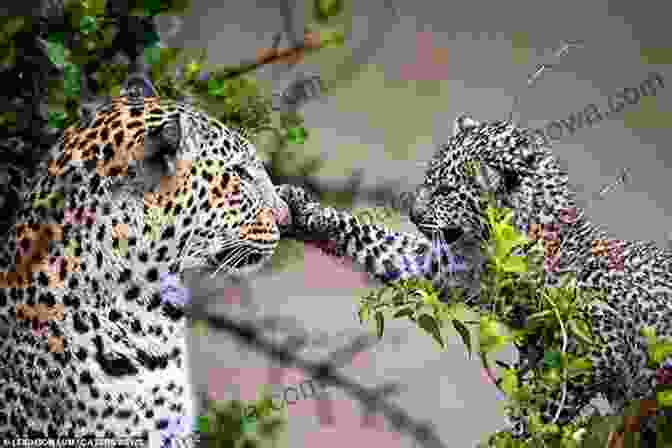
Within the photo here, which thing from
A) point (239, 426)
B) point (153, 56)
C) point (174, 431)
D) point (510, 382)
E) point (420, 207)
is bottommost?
point (239, 426)

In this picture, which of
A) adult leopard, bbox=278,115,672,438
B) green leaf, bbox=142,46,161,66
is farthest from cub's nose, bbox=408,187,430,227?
green leaf, bbox=142,46,161,66

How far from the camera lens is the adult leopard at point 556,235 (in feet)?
2.71

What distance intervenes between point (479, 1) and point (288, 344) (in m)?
0.56

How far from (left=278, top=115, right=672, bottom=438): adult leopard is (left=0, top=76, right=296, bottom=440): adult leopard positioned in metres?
0.21

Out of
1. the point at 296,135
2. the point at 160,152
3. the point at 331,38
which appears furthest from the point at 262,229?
the point at 331,38

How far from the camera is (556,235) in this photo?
85 cm

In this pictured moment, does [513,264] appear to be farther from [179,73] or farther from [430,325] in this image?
[179,73]

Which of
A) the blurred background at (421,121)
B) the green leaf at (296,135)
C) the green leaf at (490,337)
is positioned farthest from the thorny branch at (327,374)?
the green leaf at (490,337)

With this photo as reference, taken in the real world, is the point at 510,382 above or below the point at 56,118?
below

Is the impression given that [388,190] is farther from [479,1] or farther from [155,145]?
[155,145]

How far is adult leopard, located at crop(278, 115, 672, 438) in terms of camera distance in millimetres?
827

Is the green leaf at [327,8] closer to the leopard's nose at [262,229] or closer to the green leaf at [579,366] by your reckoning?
the leopard's nose at [262,229]

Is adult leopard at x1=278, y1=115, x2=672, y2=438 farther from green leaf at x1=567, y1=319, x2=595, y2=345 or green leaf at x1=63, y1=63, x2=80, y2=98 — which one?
green leaf at x1=63, y1=63, x2=80, y2=98

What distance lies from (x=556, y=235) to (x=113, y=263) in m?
0.43
